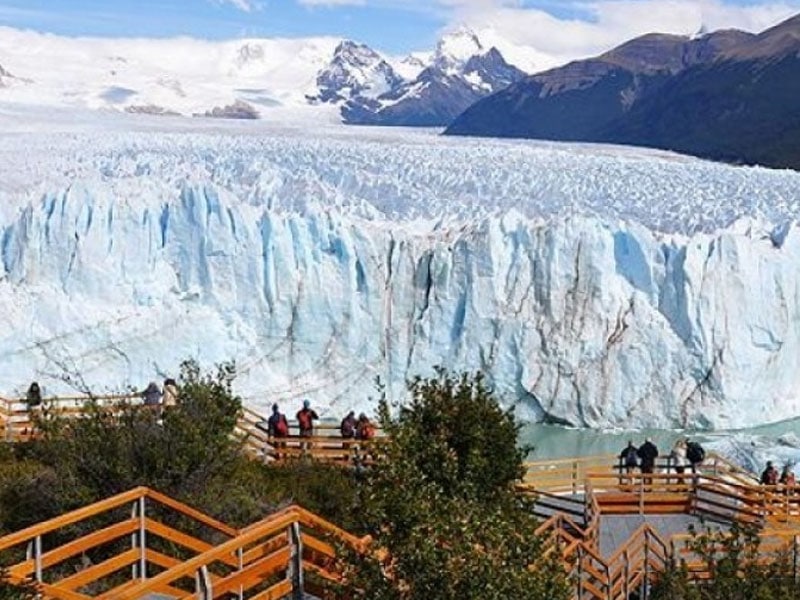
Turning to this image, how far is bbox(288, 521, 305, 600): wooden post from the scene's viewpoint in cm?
592

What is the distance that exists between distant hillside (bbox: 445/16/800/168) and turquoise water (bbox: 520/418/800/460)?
4473cm

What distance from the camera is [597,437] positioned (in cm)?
2062

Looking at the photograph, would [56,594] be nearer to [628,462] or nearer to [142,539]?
[142,539]

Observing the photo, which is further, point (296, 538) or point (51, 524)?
point (296, 538)

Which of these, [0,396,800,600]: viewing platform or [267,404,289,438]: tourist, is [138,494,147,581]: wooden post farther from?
[267,404,289,438]: tourist

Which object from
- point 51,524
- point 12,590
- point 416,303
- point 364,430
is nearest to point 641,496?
point 364,430

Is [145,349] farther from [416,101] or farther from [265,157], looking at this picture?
[416,101]

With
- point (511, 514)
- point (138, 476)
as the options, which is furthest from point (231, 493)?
point (511, 514)

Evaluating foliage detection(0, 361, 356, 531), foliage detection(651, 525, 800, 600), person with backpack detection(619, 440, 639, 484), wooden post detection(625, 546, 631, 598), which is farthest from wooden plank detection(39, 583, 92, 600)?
person with backpack detection(619, 440, 639, 484)

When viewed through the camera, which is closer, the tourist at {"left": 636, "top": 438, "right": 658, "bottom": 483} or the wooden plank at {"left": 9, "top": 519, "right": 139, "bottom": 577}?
the wooden plank at {"left": 9, "top": 519, "right": 139, "bottom": 577}

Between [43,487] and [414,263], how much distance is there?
13129 mm

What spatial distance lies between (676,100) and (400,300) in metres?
74.1

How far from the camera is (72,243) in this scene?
2139 cm

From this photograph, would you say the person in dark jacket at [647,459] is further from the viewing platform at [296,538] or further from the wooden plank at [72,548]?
the wooden plank at [72,548]
